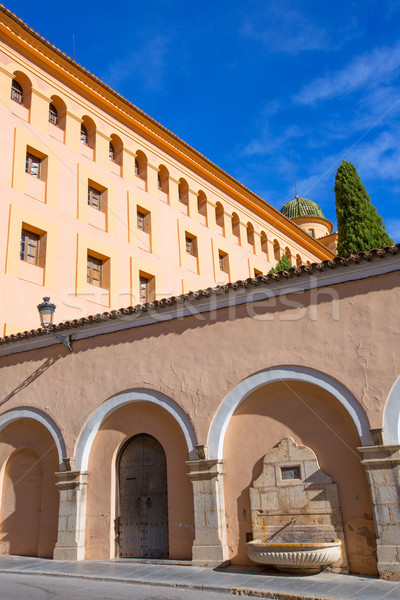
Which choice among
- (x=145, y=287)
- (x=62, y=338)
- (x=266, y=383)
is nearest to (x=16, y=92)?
(x=145, y=287)

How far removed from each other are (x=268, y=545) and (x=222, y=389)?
2.76 m

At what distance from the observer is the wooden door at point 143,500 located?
986 centimetres

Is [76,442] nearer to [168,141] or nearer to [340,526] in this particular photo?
[340,526]

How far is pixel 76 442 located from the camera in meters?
10.8

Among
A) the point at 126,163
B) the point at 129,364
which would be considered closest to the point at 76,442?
the point at 129,364

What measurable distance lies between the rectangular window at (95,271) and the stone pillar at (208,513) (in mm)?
9385

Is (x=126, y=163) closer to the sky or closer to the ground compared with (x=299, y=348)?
closer to the sky

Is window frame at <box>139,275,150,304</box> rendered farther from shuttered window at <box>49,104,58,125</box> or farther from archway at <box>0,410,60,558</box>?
archway at <box>0,410,60,558</box>

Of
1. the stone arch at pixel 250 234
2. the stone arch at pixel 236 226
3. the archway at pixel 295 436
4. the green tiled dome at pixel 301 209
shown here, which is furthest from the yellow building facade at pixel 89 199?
the green tiled dome at pixel 301 209

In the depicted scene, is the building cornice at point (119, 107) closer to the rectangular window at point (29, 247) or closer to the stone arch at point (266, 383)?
the rectangular window at point (29, 247)

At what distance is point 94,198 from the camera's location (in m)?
18.2

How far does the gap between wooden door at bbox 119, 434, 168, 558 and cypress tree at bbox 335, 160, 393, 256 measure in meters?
9.50

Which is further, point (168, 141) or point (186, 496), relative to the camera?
point (168, 141)

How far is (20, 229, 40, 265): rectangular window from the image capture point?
607 inches
